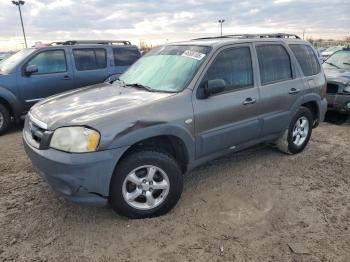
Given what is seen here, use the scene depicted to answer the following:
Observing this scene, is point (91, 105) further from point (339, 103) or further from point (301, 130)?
point (339, 103)

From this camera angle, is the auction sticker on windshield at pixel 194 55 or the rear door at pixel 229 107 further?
the auction sticker on windshield at pixel 194 55

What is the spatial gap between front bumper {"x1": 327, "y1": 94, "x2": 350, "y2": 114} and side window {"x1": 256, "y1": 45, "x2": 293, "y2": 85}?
2.98 m

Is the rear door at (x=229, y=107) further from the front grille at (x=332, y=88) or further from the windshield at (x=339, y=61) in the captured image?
the windshield at (x=339, y=61)

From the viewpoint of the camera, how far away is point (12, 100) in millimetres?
6820

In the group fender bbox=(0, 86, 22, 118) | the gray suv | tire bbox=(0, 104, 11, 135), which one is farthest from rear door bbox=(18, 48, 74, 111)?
the gray suv

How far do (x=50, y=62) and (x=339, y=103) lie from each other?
6.23 meters

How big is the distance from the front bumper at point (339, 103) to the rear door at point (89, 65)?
16.6ft

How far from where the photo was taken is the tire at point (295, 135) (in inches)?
200

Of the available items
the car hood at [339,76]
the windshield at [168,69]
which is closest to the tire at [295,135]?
the windshield at [168,69]

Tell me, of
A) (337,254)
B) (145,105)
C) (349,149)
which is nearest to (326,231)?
(337,254)

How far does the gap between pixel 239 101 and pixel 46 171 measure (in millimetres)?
2285

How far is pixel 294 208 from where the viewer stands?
12.1ft

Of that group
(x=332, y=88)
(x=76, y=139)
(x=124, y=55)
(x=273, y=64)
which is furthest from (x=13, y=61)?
(x=332, y=88)

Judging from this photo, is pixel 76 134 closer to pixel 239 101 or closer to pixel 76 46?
pixel 239 101
